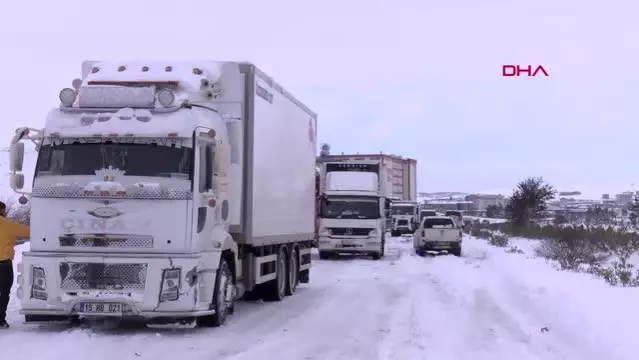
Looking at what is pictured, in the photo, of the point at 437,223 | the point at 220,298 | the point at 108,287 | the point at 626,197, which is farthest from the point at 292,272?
the point at 626,197

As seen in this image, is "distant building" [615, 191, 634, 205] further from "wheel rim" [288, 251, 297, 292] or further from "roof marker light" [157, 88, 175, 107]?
"roof marker light" [157, 88, 175, 107]

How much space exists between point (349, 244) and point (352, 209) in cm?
135

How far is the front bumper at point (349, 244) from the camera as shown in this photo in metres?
30.2

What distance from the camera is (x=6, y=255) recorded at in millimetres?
11180

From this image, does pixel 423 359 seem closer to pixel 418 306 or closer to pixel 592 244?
pixel 418 306

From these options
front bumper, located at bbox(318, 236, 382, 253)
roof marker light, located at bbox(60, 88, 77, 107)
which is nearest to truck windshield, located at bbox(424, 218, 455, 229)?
front bumper, located at bbox(318, 236, 382, 253)

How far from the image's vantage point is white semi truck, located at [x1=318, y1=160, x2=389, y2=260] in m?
30.3

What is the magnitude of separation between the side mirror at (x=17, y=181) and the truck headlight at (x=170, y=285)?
7.89 feet

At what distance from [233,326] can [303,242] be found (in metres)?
6.46

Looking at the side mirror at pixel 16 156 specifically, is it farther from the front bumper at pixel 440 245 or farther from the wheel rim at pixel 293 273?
the front bumper at pixel 440 245

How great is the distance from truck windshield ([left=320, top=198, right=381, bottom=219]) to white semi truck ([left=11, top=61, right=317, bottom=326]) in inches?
732

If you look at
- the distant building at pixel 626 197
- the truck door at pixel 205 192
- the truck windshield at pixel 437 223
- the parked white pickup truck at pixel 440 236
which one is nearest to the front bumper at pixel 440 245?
the parked white pickup truck at pixel 440 236

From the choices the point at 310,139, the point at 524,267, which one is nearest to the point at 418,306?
the point at 310,139

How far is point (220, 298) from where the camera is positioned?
1143cm
